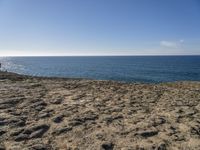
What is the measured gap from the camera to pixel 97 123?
9.43 metres

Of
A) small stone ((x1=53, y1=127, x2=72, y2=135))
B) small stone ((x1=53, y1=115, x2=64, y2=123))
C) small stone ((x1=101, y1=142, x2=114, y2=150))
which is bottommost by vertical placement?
small stone ((x1=101, y1=142, x2=114, y2=150))

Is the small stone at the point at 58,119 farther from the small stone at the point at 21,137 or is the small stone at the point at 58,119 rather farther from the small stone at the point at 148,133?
the small stone at the point at 148,133

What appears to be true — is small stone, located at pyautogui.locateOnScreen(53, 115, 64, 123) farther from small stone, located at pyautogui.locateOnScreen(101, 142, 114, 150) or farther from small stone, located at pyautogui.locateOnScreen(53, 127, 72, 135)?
small stone, located at pyautogui.locateOnScreen(101, 142, 114, 150)

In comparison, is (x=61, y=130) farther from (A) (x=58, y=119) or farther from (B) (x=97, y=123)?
(B) (x=97, y=123)

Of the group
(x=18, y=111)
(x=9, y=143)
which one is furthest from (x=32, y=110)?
(x=9, y=143)

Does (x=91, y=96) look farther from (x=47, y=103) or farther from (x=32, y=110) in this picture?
(x=32, y=110)

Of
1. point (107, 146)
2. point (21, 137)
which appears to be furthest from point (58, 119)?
point (107, 146)

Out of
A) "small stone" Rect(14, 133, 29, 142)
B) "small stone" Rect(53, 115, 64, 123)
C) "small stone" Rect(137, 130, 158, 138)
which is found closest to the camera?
"small stone" Rect(14, 133, 29, 142)

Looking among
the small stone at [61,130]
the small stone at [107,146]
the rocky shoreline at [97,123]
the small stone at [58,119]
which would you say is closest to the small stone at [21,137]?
the rocky shoreline at [97,123]

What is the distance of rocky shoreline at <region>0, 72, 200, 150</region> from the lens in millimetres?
7641

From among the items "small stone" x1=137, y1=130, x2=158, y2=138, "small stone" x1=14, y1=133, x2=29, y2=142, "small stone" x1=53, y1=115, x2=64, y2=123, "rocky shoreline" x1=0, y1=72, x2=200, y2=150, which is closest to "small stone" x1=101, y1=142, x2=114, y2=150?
"rocky shoreline" x1=0, y1=72, x2=200, y2=150

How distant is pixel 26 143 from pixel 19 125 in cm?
165

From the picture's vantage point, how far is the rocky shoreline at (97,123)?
7641 mm

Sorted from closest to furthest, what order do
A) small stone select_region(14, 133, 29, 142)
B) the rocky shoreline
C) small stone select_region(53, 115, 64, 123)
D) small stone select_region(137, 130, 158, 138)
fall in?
the rocky shoreline < small stone select_region(14, 133, 29, 142) < small stone select_region(137, 130, 158, 138) < small stone select_region(53, 115, 64, 123)
